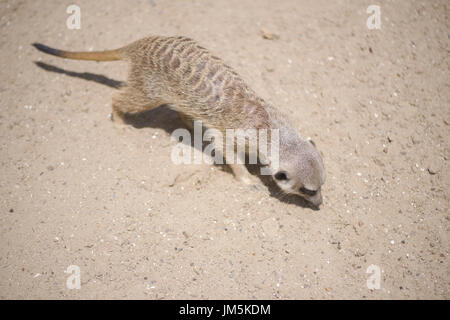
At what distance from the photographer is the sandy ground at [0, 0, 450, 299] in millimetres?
2684

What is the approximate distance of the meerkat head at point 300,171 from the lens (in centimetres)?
284

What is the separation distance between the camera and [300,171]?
285 centimetres

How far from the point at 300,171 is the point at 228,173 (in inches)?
30.8

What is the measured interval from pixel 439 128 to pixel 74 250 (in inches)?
154

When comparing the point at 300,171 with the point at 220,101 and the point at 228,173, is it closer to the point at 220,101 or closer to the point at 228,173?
the point at 228,173

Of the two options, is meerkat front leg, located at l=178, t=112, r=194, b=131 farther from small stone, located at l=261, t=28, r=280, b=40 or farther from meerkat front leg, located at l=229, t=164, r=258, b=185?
small stone, located at l=261, t=28, r=280, b=40

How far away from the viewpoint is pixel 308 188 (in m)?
2.85

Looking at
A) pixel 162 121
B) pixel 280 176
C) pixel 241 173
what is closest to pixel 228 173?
pixel 241 173

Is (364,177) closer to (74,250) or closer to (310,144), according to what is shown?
(310,144)

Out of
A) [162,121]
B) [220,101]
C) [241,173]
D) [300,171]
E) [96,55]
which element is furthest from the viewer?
[162,121]

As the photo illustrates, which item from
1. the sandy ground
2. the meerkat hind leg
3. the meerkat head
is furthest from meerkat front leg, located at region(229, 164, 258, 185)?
the meerkat hind leg

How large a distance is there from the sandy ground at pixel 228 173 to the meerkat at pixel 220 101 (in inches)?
14.5

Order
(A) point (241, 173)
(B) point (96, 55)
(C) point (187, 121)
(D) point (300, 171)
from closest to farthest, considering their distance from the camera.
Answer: (D) point (300, 171) → (A) point (241, 173) → (B) point (96, 55) → (C) point (187, 121)
